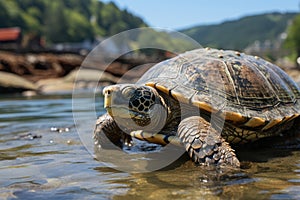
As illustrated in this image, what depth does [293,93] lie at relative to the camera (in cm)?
439

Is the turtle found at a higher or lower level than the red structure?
lower

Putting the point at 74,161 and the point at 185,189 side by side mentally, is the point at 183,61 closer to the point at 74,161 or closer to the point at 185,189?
the point at 74,161

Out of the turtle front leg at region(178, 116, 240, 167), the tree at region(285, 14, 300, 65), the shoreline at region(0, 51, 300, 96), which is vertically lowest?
the turtle front leg at region(178, 116, 240, 167)

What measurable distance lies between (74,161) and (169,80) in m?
1.19

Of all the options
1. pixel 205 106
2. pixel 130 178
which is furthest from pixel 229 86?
pixel 130 178

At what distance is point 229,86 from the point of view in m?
3.87

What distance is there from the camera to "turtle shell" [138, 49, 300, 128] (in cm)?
367

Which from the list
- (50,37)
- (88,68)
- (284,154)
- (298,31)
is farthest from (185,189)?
(50,37)

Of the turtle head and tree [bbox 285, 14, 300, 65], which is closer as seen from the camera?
the turtle head

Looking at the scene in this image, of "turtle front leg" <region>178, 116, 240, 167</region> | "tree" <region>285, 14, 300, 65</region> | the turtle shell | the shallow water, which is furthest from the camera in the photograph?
"tree" <region>285, 14, 300, 65</region>

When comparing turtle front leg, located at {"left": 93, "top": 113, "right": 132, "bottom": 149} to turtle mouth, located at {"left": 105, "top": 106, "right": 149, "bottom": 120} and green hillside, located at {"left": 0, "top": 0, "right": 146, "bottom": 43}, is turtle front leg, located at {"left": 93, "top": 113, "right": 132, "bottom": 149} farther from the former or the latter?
green hillside, located at {"left": 0, "top": 0, "right": 146, "bottom": 43}

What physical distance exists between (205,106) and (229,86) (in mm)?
424

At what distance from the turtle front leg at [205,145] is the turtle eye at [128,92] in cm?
53

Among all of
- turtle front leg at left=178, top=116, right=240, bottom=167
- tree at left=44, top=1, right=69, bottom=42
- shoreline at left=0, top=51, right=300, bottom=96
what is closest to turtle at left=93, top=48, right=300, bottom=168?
turtle front leg at left=178, top=116, right=240, bottom=167
